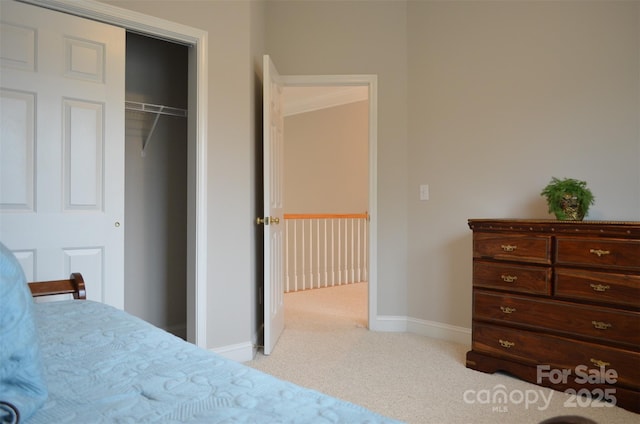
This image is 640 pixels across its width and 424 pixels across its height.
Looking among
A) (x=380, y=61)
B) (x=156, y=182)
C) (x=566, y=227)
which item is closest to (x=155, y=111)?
(x=156, y=182)

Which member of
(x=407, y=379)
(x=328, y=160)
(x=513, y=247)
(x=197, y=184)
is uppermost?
(x=328, y=160)

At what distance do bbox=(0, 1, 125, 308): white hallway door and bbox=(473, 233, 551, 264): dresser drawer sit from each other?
85.4 inches

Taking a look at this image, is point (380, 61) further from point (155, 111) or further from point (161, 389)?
point (161, 389)

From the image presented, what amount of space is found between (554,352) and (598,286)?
43cm

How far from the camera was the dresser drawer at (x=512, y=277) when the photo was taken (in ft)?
7.18

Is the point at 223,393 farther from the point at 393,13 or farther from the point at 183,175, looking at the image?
the point at 393,13

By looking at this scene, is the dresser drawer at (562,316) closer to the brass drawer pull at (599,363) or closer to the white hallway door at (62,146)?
the brass drawer pull at (599,363)

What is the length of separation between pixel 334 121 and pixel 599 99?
14.3 feet

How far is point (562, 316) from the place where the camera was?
83.0 inches

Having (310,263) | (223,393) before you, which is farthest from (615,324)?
(310,263)

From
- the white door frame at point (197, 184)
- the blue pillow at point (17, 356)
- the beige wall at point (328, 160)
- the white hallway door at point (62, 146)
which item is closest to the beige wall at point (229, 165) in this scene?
the white door frame at point (197, 184)

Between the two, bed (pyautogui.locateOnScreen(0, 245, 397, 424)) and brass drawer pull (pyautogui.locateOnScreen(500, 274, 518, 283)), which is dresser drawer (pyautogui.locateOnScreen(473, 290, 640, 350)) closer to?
brass drawer pull (pyautogui.locateOnScreen(500, 274, 518, 283))

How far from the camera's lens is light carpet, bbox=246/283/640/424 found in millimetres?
1907

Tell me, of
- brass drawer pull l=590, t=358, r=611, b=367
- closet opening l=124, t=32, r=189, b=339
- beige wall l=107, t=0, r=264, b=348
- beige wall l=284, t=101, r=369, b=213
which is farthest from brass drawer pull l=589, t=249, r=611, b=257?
beige wall l=284, t=101, r=369, b=213
